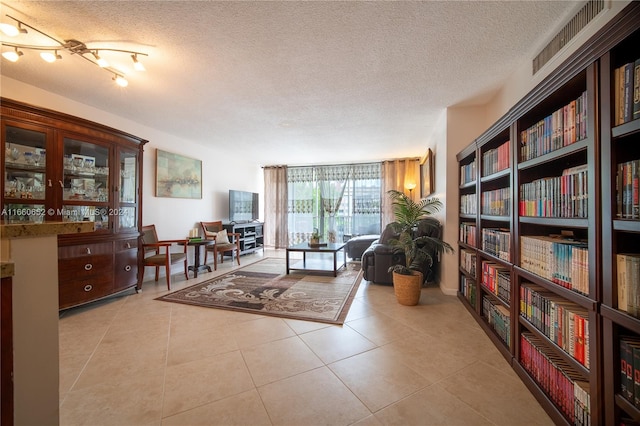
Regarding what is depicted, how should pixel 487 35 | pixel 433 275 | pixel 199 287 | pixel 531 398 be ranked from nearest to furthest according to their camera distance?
pixel 531 398 < pixel 487 35 < pixel 199 287 < pixel 433 275

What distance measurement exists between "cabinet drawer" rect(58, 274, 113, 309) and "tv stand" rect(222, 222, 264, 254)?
8.82ft

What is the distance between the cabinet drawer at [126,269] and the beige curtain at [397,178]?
17.3 ft

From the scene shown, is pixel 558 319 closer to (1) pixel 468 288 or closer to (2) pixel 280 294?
(1) pixel 468 288

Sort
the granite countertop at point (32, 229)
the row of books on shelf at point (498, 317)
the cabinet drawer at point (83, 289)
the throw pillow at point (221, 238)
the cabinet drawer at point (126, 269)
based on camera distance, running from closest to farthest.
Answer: the granite countertop at point (32, 229)
the row of books on shelf at point (498, 317)
the cabinet drawer at point (83, 289)
the cabinet drawer at point (126, 269)
the throw pillow at point (221, 238)

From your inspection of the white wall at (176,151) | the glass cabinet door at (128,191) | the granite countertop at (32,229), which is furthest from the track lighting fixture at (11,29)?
the granite countertop at (32,229)

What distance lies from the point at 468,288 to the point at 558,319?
1.51 m

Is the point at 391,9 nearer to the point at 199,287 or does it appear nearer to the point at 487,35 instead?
the point at 487,35

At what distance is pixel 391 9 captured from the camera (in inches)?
64.1

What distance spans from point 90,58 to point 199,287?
2814mm

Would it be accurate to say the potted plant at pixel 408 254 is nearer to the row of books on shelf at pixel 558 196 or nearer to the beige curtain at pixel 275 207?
the row of books on shelf at pixel 558 196

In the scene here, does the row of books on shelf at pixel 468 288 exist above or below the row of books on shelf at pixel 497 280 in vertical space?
below

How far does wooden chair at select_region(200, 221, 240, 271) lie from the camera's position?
455 centimetres

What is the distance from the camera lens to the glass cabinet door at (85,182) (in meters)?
2.68

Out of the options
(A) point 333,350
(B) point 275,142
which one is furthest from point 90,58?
(A) point 333,350
